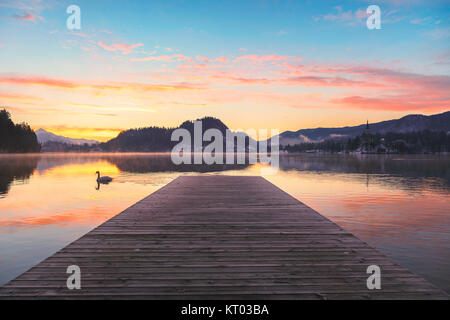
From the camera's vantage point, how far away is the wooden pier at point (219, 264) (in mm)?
4891

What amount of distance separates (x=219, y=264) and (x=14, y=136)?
162 meters

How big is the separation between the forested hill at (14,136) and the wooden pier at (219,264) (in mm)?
150085

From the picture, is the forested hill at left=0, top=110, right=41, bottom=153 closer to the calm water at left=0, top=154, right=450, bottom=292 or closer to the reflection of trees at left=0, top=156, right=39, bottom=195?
the reflection of trees at left=0, top=156, right=39, bottom=195

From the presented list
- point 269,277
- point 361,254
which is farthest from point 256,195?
point 269,277

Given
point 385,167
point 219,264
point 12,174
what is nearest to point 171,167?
point 12,174

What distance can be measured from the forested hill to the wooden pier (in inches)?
5909

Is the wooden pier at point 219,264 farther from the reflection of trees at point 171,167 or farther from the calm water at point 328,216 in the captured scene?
the reflection of trees at point 171,167

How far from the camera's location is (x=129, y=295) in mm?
4793

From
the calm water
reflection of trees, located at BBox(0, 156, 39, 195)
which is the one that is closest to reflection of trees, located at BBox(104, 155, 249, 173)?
reflection of trees, located at BBox(0, 156, 39, 195)

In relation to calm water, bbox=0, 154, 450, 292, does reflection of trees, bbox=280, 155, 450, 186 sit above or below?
above

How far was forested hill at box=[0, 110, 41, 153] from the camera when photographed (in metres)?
129
